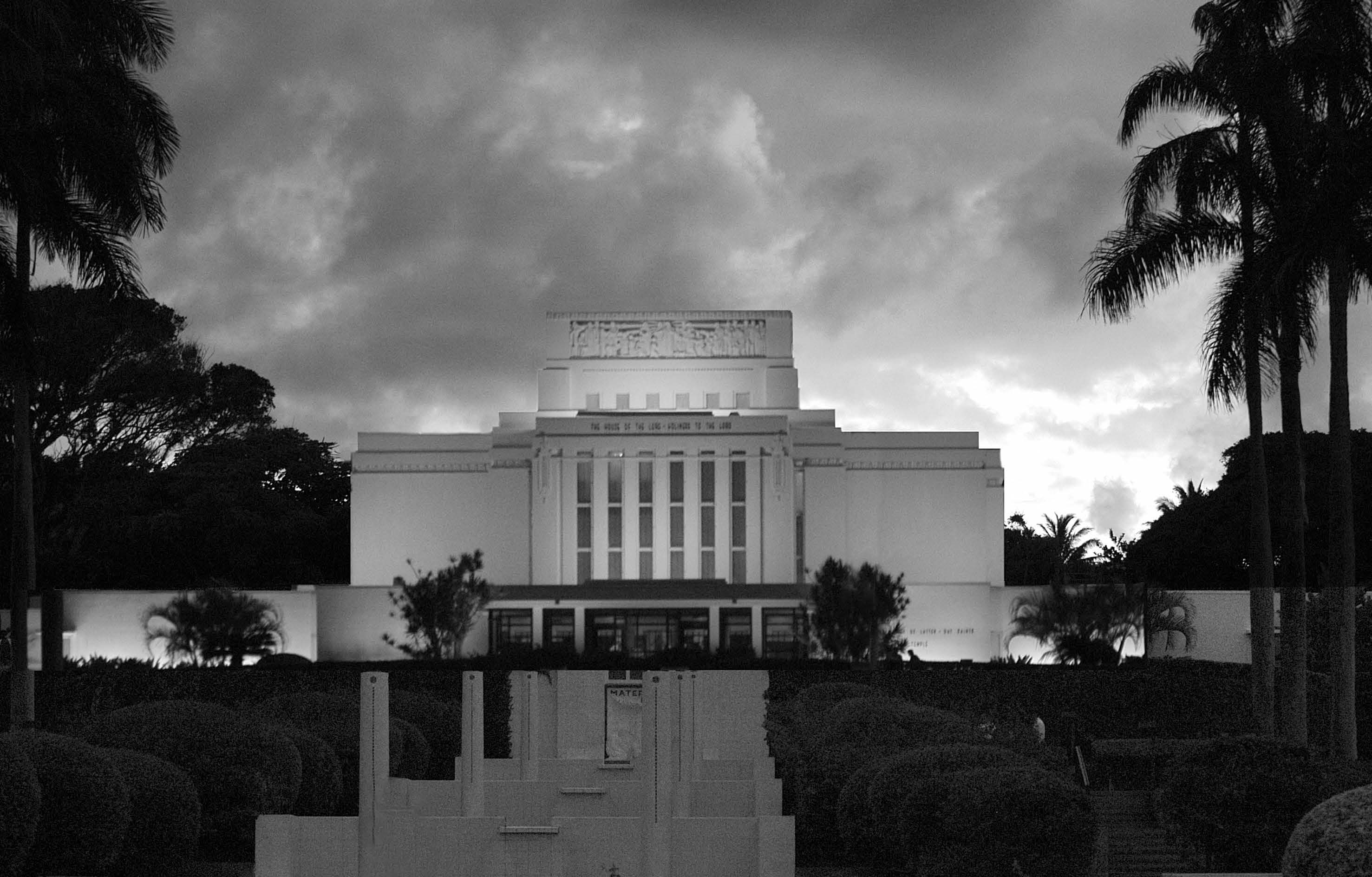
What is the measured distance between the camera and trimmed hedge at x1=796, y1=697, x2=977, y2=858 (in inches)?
749

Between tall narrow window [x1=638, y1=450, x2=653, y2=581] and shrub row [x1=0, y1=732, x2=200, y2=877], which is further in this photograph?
tall narrow window [x1=638, y1=450, x2=653, y2=581]

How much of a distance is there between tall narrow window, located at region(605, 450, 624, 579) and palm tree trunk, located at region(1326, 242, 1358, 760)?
36.5 m

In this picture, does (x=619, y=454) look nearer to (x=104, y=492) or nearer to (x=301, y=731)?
(x=104, y=492)

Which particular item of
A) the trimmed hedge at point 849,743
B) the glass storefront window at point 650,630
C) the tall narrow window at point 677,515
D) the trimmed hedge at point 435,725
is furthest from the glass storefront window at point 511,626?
the trimmed hedge at point 849,743

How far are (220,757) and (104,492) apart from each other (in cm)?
4299

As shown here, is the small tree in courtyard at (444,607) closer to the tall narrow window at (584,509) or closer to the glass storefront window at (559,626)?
the glass storefront window at (559,626)

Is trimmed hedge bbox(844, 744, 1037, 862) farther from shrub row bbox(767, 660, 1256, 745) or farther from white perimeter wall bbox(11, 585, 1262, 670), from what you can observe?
white perimeter wall bbox(11, 585, 1262, 670)

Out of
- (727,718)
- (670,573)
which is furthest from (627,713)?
(670,573)

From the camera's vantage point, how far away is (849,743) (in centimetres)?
2030

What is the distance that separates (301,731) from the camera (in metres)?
20.5

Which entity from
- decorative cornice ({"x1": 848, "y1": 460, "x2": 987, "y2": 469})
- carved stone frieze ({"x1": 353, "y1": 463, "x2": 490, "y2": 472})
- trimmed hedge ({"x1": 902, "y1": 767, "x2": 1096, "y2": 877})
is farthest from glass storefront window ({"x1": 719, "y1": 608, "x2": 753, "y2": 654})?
trimmed hedge ({"x1": 902, "y1": 767, "x2": 1096, "y2": 877})

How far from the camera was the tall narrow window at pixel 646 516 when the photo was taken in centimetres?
5872

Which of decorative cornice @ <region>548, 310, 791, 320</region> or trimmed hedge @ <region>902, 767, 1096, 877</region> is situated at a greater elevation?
decorative cornice @ <region>548, 310, 791, 320</region>

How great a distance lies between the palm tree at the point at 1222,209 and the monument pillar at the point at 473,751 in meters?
14.5
